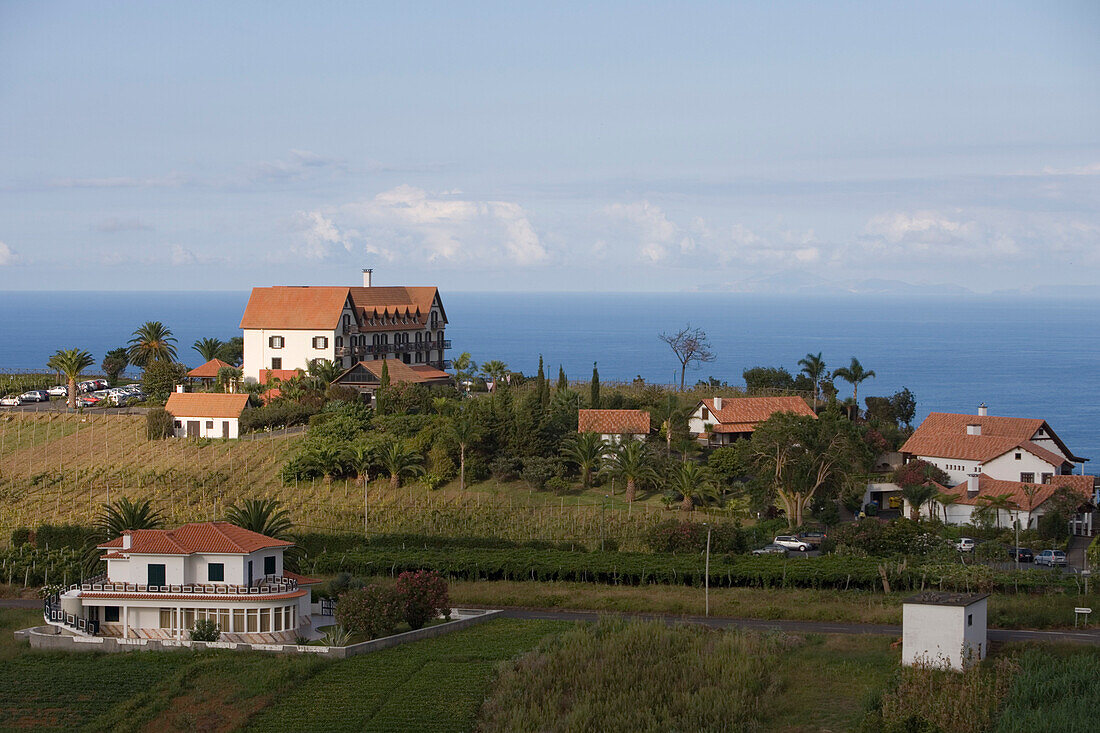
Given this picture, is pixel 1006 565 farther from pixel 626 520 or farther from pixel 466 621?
pixel 466 621

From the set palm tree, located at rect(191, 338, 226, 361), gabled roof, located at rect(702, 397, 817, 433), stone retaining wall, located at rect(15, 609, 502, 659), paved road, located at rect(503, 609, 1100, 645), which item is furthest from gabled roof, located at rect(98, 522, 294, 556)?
palm tree, located at rect(191, 338, 226, 361)

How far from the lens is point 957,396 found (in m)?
151

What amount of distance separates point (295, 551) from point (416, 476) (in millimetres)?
13044

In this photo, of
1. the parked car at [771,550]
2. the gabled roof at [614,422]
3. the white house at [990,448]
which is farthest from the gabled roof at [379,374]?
the white house at [990,448]

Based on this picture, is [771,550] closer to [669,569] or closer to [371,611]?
[669,569]

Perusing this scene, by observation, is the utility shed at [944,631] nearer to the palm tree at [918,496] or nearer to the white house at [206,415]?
the palm tree at [918,496]

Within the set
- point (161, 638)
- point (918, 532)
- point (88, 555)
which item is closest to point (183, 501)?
point (88, 555)

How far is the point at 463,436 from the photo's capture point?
63688mm

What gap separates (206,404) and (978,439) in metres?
42.9

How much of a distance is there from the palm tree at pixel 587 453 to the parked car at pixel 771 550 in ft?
39.3

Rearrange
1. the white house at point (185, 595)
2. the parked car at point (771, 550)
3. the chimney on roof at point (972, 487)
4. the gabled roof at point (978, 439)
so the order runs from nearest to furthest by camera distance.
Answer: the white house at point (185, 595)
the parked car at point (771, 550)
the chimney on roof at point (972, 487)
the gabled roof at point (978, 439)

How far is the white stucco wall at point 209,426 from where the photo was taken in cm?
7194

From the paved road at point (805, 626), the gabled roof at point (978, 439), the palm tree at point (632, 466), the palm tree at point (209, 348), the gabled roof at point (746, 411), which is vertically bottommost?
the paved road at point (805, 626)

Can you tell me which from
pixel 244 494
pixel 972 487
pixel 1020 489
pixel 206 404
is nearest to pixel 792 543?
pixel 972 487
